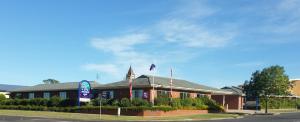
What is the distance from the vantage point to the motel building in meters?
57.0

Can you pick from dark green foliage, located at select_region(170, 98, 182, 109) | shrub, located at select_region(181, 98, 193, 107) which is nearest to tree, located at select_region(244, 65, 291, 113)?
shrub, located at select_region(181, 98, 193, 107)

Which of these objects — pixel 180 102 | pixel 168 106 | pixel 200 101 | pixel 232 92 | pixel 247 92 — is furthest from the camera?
pixel 232 92

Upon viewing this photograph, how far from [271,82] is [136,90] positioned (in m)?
17.6

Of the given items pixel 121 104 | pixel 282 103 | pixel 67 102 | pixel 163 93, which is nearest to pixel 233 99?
pixel 282 103

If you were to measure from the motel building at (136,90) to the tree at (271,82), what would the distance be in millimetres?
5624

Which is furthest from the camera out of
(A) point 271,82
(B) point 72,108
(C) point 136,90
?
(A) point 271,82

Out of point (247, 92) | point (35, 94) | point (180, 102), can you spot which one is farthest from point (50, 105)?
point (247, 92)

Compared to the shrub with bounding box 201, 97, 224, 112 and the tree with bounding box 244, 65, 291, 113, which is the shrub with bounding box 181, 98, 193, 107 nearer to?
the shrub with bounding box 201, 97, 224, 112

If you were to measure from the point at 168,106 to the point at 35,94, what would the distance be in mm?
26060

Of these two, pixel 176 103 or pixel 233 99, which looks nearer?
pixel 176 103

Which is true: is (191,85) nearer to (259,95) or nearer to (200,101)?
(200,101)

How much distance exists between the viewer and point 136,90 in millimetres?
58469

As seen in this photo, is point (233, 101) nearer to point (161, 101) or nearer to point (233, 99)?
point (233, 99)

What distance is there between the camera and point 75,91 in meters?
65.8
